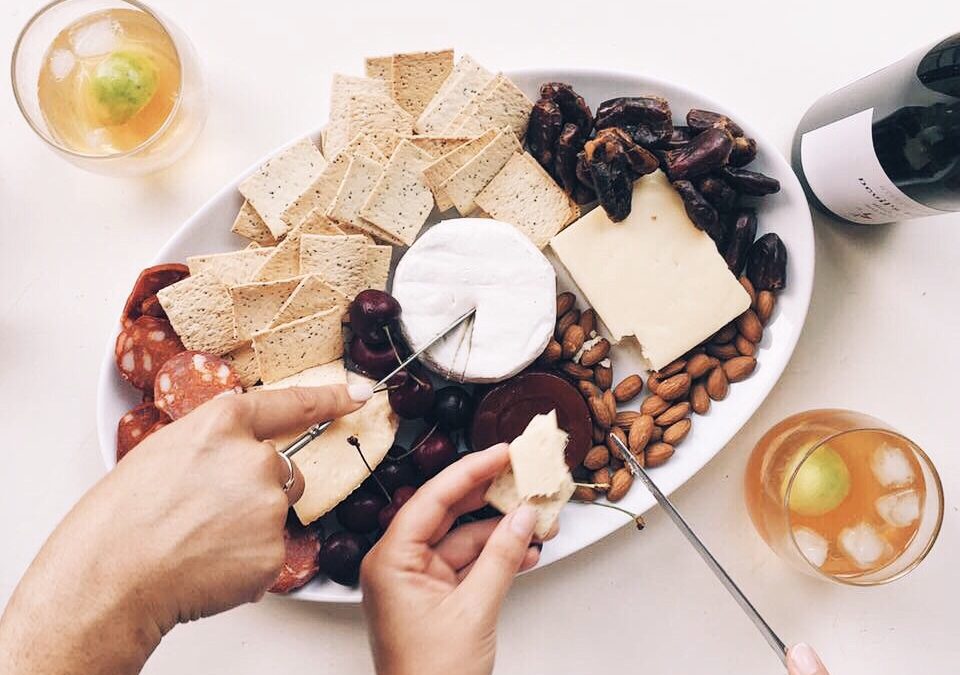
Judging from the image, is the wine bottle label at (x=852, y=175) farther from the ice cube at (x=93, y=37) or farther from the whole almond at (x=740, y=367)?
the ice cube at (x=93, y=37)

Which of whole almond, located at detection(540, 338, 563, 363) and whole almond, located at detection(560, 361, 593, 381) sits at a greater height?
whole almond, located at detection(540, 338, 563, 363)

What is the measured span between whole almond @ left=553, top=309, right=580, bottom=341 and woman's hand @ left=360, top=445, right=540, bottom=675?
28 cm

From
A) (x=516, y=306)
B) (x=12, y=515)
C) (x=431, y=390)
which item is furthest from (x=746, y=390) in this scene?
(x=12, y=515)

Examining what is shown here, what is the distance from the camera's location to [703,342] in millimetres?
1276

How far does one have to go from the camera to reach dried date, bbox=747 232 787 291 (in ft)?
4.03

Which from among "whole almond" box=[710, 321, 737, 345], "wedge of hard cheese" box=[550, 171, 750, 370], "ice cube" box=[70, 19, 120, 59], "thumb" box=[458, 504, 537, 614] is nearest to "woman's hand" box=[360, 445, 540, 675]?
"thumb" box=[458, 504, 537, 614]

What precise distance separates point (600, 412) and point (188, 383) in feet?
1.97

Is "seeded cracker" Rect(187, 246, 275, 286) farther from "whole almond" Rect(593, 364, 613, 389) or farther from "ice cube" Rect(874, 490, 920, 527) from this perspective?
"ice cube" Rect(874, 490, 920, 527)

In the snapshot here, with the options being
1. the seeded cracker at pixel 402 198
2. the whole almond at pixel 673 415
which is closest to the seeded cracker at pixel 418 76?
the seeded cracker at pixel 402 198

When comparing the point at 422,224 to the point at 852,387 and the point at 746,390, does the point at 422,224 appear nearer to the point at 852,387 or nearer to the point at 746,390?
the point at 746,390

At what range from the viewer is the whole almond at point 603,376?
1.26m

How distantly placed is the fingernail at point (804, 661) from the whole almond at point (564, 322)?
54 centimetres

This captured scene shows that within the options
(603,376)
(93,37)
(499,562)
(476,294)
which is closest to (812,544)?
(603,376)

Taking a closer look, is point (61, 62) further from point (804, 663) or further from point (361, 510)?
point (804, 663)
